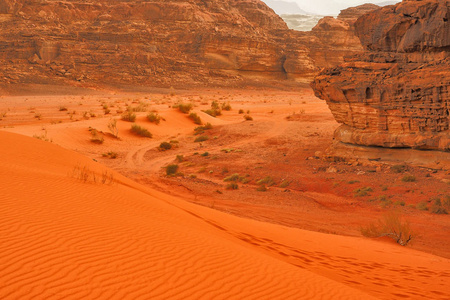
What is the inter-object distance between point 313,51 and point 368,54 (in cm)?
5762

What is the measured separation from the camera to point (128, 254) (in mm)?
4664

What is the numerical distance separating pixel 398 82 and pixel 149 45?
175 ft

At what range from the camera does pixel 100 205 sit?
6941mm

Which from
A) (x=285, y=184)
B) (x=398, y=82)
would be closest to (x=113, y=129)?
(x=285, y=184)

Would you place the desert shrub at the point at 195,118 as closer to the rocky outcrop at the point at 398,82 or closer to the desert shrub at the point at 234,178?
the desert shrub at the point at 234,178

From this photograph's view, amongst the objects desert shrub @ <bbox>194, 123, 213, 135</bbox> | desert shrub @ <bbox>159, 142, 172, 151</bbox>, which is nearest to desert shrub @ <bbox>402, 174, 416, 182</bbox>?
desert shrub @ <bbox>159, 142, 172, 151</bbox>

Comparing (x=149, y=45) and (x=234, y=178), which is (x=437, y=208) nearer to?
(x=234, y=178)

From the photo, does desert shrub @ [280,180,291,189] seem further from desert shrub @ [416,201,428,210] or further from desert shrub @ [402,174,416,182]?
desert shrub @ [416,201,428,210]

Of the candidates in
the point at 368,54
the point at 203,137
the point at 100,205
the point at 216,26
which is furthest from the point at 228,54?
the point at 100,205

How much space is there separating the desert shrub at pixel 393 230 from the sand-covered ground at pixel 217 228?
0.18 metres

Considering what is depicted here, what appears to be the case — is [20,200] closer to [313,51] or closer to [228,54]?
[228,54]

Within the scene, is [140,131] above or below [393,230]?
above

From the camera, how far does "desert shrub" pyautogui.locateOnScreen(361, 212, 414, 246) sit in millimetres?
8852

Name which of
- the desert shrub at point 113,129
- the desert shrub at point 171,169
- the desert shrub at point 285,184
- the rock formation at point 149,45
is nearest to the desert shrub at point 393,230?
the desert shrub at point 285,184
